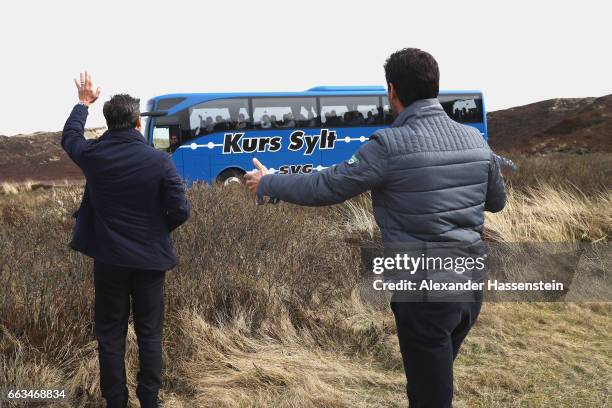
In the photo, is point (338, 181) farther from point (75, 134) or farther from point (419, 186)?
point (75, 134)

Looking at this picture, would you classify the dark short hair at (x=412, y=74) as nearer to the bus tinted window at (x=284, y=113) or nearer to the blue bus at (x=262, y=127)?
the blue bus at (x=262, y=127)

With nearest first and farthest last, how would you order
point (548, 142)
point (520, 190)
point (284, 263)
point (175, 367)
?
point (175, 367)
point (284, 263)
point (520, 190)
point (548, 142)

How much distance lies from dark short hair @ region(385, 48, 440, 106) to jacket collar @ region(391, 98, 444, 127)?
0.02 m

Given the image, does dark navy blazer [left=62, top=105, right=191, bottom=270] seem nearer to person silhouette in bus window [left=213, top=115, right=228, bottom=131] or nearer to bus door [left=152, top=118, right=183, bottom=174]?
bus door [left=152, top=118, right=183, bottom=174]

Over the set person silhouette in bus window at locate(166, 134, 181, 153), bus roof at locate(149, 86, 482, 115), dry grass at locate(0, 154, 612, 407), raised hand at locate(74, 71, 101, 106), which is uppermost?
bus roof at locate(149, 86, 482, 115)

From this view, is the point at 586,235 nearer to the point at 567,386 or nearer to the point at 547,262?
the point at 547,262

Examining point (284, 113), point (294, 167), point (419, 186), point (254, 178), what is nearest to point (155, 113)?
point (284, 113)

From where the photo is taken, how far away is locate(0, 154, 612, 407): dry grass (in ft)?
11.9

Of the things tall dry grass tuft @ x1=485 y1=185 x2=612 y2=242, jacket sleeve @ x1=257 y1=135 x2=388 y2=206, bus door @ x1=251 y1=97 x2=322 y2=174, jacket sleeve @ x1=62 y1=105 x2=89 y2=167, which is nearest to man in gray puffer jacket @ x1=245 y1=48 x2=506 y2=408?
jacket sleeve @ x1=257 y1=135 x2=388 y2=206

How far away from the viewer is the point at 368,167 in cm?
210

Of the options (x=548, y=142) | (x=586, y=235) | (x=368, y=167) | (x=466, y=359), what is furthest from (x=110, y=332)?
(x=548, y=142)

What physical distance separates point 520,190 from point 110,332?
937 cm

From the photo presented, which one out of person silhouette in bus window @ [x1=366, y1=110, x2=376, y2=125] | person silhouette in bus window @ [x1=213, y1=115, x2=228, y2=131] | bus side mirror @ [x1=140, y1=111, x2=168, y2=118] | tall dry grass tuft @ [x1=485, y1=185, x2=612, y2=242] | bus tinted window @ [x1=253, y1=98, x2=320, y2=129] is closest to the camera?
tall dry grass tuft @ [x1=485, y1=185, x2=612, y2=242]

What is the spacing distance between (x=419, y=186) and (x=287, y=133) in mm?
17068
